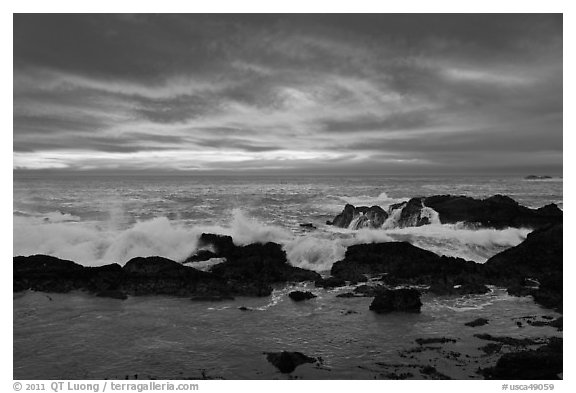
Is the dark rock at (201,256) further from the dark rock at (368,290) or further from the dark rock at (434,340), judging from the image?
the dark rock at (434,340)

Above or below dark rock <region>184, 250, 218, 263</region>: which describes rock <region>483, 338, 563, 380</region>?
below

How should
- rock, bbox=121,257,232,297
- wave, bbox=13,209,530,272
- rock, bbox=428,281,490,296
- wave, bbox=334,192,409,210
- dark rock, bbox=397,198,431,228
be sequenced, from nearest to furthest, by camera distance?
1. rock, bbox=428,281,490,296
2. rock, bbox=121,257,232,297
3. wave, bbox=13,209,530,272
4. dark rock, bbox=397,198,431,228
5. wave, bbox=334,192,409,210

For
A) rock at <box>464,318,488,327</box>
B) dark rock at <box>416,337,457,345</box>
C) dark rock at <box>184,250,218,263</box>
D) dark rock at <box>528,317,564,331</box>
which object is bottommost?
dark rock at <box>416,337,457,345</box>

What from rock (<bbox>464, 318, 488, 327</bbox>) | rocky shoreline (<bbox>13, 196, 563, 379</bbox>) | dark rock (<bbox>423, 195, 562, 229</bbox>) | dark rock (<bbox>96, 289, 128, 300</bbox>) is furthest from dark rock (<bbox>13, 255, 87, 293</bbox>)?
dark rock (<bbox>423, 195, 562, 229</bbox>)

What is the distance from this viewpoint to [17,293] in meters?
18.0

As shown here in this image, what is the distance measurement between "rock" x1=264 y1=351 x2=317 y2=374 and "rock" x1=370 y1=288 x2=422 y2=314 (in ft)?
16.3

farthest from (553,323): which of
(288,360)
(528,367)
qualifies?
(288,360)

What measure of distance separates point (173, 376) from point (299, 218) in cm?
3837

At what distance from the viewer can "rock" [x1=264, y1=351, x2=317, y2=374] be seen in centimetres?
1091

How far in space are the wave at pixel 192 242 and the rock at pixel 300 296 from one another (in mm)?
5824

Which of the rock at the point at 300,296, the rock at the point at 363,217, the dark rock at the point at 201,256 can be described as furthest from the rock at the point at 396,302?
the rock at the point at 363,217

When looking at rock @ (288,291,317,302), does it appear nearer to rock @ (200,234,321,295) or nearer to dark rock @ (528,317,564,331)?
rock @ (200,234,321,295)
